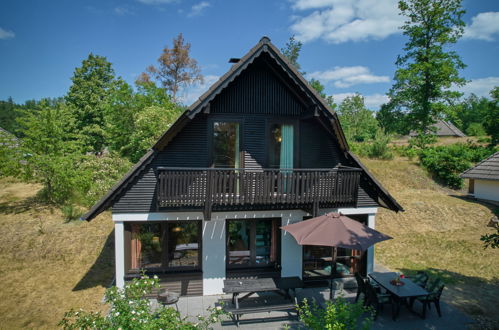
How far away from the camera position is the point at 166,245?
34.3 ft

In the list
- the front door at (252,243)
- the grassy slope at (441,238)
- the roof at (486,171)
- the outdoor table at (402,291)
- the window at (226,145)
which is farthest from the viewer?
the roof at (486,171)

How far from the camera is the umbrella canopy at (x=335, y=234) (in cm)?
855

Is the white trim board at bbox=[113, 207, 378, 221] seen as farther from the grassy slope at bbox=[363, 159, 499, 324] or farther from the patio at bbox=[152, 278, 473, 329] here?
the grassy slope at bbox=[363, 159, 499, 324]

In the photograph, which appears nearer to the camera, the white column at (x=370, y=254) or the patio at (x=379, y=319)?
the patio at (x=379, y=319)

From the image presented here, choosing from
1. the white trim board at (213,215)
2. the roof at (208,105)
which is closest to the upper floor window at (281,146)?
the roof at (208,105)

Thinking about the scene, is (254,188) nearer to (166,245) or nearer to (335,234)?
(335,234)

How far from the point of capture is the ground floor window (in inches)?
408

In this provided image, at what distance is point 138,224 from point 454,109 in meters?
31.8

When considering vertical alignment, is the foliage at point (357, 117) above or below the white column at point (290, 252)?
above

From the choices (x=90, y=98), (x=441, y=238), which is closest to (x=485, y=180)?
(x=441, y=238)

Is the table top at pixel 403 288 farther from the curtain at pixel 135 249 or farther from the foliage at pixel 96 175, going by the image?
the foliage at pixel 96 175

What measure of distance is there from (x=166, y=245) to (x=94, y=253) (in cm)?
616

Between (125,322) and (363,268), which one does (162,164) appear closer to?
(125,322)

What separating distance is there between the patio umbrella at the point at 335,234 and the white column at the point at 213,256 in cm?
260
